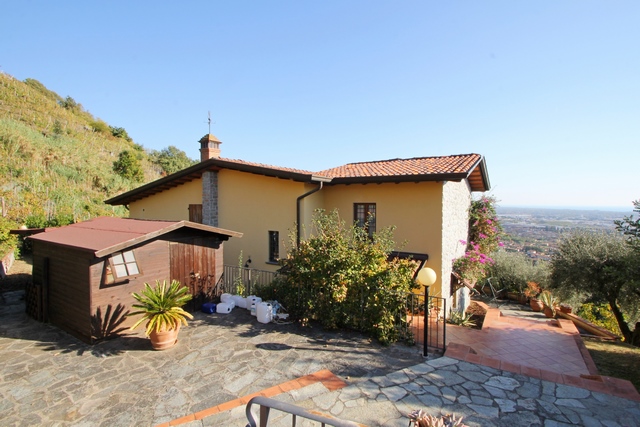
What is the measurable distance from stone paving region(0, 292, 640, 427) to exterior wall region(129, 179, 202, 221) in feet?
24.9

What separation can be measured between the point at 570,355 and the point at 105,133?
43.6 metres

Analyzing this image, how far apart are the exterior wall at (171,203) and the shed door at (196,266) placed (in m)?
5.05

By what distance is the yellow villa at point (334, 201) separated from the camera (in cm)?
1045

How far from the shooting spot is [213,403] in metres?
4.73

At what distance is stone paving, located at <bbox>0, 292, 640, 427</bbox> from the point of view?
4.46m

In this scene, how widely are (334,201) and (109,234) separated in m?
7.64

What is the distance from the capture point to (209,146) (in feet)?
50.3

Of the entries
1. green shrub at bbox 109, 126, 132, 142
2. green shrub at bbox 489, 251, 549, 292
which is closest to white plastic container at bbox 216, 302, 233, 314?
green shrub at bbox 489, 251, 549, 292

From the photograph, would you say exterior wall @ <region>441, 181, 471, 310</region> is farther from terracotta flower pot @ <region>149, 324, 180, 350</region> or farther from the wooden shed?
terracotta flower pot @ <region>149, 324, 180, 350</region>

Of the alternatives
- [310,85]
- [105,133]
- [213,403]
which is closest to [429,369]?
[213,403]

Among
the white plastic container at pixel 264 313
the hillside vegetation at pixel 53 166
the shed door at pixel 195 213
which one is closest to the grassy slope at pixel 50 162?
the hillside vegetation at pixel 53 166

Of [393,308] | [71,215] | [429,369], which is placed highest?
[71,215]

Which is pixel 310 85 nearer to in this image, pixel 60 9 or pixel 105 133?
pixel 60 9

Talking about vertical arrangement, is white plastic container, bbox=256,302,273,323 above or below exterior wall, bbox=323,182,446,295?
below
